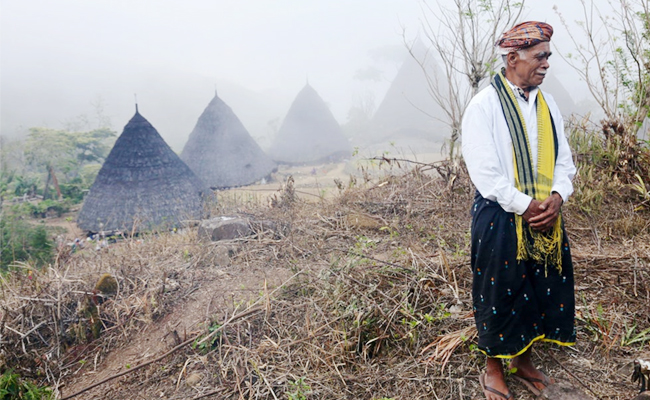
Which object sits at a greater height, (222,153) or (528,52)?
(528,52)

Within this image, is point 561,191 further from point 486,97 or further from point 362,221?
point 362,221

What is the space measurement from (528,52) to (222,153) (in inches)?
492

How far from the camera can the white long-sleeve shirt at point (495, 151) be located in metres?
1.37

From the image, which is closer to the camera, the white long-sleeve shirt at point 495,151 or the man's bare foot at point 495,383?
the white long-sleeve shirt at point 495,151

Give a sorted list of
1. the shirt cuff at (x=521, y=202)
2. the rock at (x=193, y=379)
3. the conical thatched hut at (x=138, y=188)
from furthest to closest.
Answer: the conical thatched hut at (x=138, y=188) < the rock at (x=193, y=379) < the shirt cuff at (x=521, y=202)

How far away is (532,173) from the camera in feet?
4.64

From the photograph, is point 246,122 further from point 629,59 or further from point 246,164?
point 629,59

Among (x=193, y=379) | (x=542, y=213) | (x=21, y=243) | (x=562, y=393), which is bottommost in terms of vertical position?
(x=21, y=243)

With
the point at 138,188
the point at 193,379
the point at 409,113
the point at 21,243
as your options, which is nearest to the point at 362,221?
the point at 193,379

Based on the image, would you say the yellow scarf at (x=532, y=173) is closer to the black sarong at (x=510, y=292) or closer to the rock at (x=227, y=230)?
the black sarong at (x=510, y=292)

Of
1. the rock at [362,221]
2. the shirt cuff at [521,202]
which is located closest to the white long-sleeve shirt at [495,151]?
the shirt cuff at [521,202]

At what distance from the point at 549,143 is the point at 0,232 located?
8009mm

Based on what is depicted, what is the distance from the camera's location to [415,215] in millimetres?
4035

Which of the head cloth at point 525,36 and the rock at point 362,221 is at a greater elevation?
the head cloth at point 525,36
